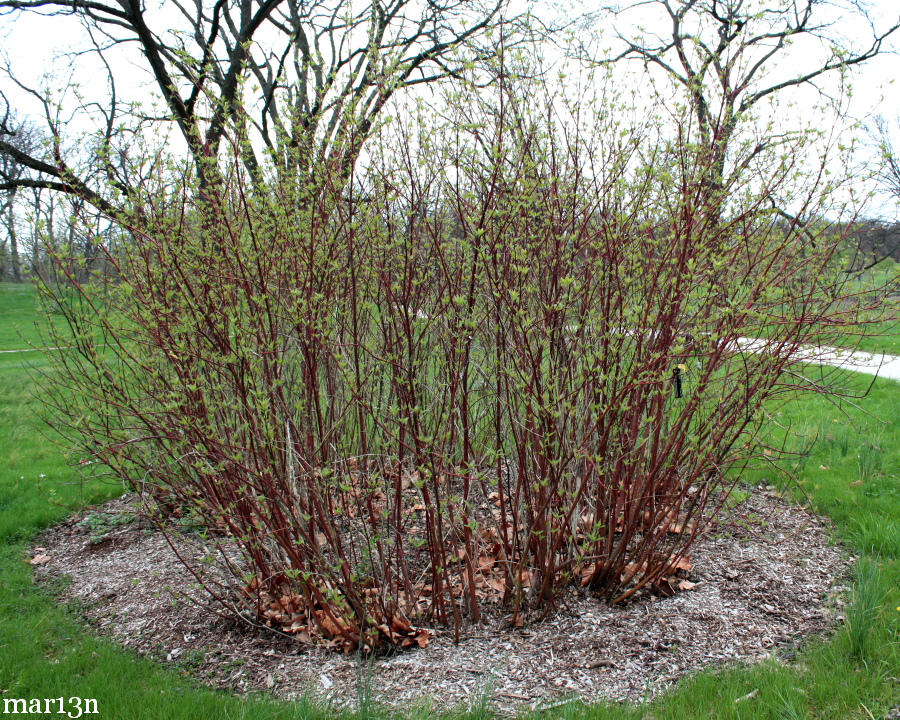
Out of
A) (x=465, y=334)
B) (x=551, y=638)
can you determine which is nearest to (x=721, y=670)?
(x=551, y=638)

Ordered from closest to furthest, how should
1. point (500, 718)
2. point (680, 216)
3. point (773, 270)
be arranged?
1. point (500, 718)
2. point (680, 216)
3. point (773, 270)

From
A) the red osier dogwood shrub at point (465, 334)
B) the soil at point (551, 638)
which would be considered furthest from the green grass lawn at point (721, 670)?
the red osier dogwood shrub at point (465, 334)

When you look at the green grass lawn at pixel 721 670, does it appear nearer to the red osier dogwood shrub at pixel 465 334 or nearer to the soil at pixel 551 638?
the soil at pixel 551 638

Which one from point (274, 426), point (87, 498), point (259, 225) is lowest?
point (87, 498)

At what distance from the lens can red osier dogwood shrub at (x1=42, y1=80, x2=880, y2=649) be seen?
2.98m

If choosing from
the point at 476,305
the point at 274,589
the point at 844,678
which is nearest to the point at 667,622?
the point at 844,678

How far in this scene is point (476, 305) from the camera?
318 cm

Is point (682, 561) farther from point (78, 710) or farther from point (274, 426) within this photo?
point (78, 710)

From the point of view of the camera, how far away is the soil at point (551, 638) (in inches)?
111

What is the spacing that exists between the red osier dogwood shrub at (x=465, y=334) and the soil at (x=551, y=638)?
17 cm

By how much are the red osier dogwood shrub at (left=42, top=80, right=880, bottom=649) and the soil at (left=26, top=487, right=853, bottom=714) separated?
0.57 ft

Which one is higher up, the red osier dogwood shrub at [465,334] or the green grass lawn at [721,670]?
the red osier dogwood shrub at [465,334]

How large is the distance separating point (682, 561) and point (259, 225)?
3.05m

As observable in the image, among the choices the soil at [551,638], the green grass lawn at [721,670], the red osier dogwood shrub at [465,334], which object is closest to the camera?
the green grass lawn at [721,670]
